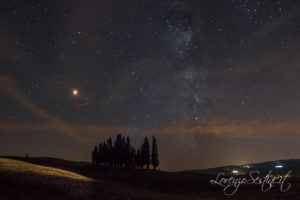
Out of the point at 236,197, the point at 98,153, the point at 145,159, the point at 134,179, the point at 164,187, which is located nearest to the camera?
the point at 236,197

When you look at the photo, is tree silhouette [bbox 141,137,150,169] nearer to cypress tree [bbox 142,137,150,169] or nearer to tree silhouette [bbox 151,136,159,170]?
cypress tree [bbox 142,137,150,169]

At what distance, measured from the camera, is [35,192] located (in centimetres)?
2166

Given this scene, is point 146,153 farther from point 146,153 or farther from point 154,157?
point 154,157

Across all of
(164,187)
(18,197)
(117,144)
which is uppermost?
(117,144)

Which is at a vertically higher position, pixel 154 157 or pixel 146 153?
pixel 146 153

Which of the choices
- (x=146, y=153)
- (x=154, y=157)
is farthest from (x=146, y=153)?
(x=154, y=157)

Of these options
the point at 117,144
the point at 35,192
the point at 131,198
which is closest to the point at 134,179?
the point at 131,198

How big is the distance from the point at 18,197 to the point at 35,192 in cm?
174

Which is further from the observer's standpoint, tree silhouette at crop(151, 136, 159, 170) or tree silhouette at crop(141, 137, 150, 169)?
tree silhouette at crop(151, 136, 159, 170)

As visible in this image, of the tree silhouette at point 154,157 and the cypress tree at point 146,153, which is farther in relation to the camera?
the tree silhouette at point 154,157

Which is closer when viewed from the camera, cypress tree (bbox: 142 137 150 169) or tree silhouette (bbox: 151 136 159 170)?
cypress tree (bbox: 142 137 150 169)

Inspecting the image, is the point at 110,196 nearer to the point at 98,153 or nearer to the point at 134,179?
the point at 134,179

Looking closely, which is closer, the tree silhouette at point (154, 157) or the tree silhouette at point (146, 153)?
the tree silhouette at point (146, 153)

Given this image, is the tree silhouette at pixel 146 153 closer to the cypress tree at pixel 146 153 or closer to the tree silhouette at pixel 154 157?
the cypress tree at pixel 146 153
